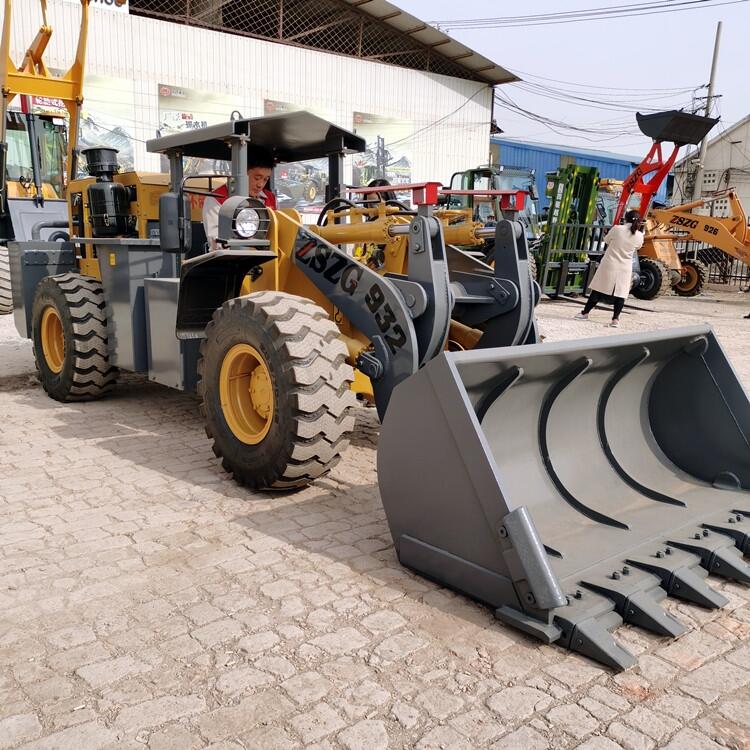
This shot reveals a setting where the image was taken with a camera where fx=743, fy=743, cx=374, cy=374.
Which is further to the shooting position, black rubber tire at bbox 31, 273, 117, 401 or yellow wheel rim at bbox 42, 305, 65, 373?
yellow wheel rim at bbox 42, 305, 65, 373

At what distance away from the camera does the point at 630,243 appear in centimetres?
1281

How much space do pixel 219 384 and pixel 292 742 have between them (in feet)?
8.49

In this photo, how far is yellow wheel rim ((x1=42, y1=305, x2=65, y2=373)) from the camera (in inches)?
264

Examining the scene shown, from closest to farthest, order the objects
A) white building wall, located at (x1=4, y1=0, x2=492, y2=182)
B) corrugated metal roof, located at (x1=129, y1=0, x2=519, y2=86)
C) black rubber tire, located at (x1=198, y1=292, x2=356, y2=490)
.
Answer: black rubber tire, located at (x1=198, y1=292, x2=356, y2=490) < white building wall, located at (x1=4, y1=0, x2=492, y2=182) < corrugated metal roof, located at (x1=129, y1=0, x2=519, y2=86)

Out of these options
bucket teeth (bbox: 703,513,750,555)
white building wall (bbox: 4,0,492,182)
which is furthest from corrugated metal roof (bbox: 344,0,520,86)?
bucket teeth (bbox: 703,513,750,555)

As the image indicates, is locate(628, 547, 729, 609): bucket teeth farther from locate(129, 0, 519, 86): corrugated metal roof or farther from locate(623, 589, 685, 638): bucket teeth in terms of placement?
locate(129, 0, 519, 86): corrugated metal roof

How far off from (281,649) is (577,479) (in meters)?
1.77

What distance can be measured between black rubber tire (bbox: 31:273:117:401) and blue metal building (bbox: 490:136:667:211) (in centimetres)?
2685

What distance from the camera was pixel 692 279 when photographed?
19.7 meters

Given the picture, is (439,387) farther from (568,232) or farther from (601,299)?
(568,232)

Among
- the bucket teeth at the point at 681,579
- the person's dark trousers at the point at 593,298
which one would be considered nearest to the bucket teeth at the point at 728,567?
the bucket teeth at the point at 681,579

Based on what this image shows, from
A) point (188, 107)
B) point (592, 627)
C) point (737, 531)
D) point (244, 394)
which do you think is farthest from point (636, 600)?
point (188, 107)

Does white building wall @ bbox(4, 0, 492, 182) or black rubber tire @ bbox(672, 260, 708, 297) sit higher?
white building wall @ bbox(4, 0, 492, 182)

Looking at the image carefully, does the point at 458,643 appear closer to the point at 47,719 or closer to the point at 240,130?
the point at 47,719
